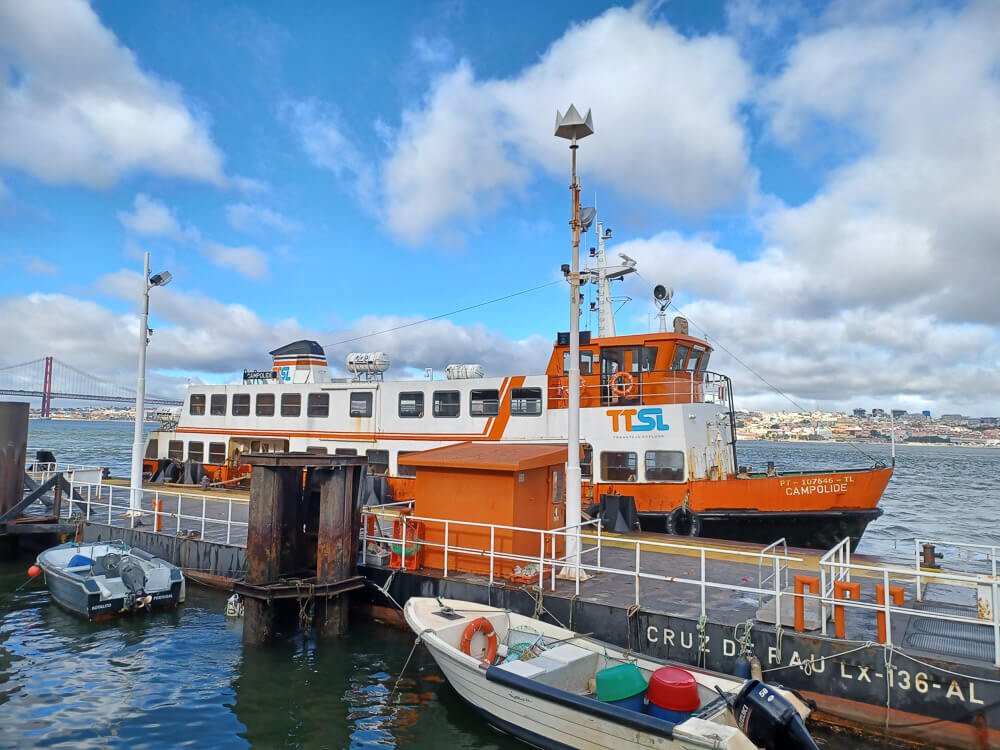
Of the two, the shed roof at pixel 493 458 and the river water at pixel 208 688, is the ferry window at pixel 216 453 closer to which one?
the river water at pixel 208 688

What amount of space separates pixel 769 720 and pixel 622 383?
1341 cm

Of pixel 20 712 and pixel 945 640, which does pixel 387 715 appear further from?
pixel 945 640

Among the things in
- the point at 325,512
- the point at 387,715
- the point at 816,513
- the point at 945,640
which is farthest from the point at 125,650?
the point at 816,513

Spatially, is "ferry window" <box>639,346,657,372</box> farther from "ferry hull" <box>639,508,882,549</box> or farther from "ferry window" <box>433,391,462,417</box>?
"ferry window" <box>433,391,462,417</box>

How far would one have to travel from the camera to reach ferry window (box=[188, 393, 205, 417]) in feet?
93.1

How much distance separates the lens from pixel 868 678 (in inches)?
324

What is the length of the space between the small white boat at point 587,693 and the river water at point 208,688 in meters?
0.94

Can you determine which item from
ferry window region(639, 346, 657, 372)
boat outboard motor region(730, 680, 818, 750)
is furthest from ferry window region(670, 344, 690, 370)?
boat outboard motor region(730, 680, 818, 750)

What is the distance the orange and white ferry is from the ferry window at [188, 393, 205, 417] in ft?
5.48

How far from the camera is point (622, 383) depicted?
1975 centimetres

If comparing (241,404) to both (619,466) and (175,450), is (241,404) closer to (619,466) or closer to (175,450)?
(175,450)

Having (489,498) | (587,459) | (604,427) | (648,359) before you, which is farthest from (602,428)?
(489,498)

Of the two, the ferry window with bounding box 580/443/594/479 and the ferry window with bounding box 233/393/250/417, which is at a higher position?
the ferry window with bounding box 233/393/250/417

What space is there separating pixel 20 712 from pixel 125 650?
2651 mm
